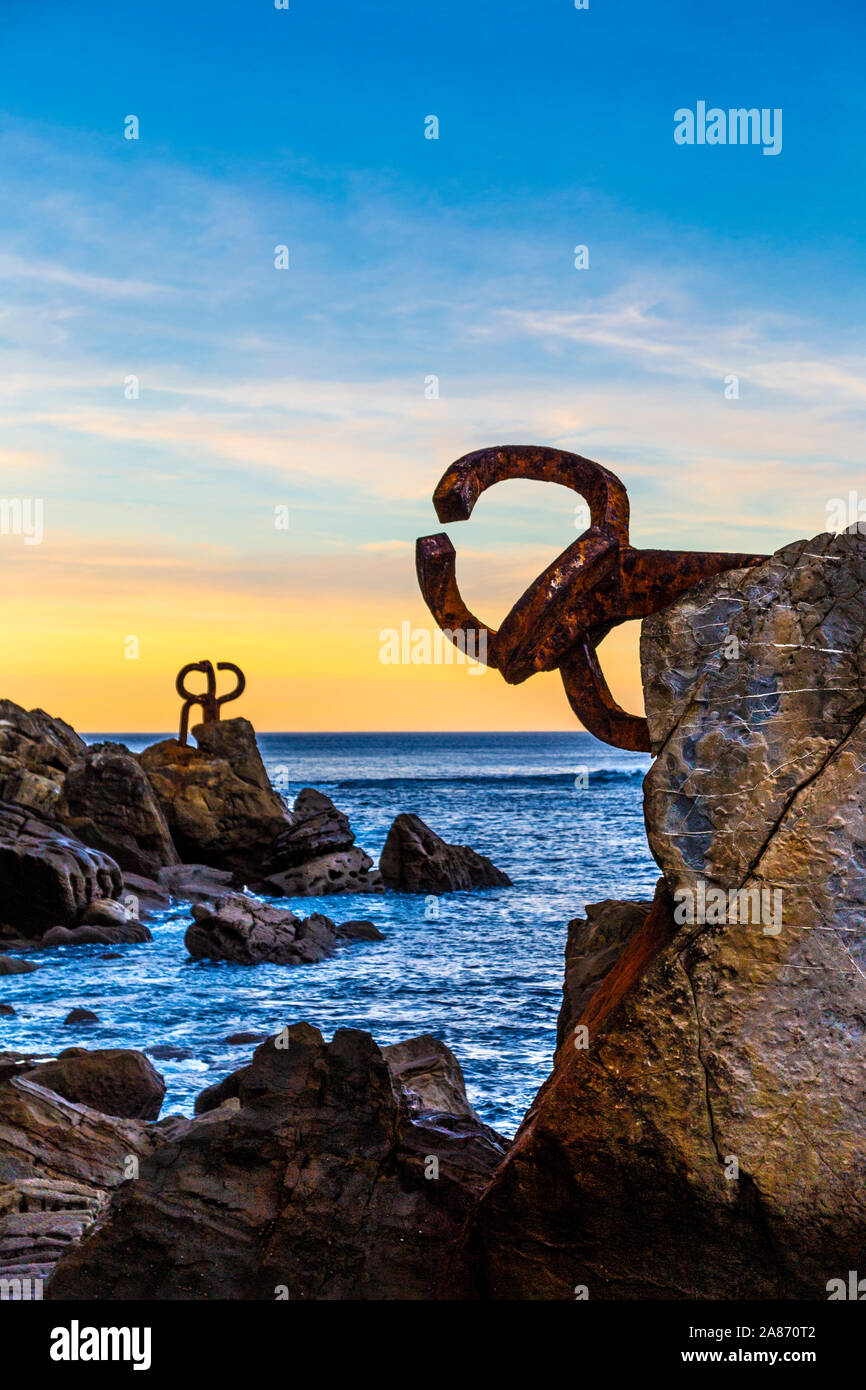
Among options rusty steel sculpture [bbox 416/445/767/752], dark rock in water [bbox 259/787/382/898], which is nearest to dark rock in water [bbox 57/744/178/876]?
dark rock in water [bbox 259/787/382/898]

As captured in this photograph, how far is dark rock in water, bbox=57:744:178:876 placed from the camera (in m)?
19.8

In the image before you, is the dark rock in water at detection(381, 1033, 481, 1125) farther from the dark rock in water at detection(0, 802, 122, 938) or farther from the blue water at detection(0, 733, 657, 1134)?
the dark rock in water at detection(0, 802, 122, 938)

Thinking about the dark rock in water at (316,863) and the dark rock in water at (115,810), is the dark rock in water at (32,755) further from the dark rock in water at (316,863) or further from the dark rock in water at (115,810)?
the dark rock in water at (316,863)

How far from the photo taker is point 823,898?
274 centimetres

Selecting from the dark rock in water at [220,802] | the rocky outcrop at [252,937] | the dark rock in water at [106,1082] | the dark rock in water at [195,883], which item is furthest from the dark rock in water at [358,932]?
the dark rock in water at [106,1082]

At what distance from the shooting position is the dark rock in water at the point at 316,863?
860 inches

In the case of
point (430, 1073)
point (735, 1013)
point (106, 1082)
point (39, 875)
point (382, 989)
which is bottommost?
point (382, 989)

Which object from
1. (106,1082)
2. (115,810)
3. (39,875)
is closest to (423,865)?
(115,810)

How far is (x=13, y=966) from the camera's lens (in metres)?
13.8

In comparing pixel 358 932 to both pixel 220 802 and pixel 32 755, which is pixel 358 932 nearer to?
pixel 220 802

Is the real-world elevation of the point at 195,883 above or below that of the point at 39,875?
below

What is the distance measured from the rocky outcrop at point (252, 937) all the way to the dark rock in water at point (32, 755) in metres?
6.67

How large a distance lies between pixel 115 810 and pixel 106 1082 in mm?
12757

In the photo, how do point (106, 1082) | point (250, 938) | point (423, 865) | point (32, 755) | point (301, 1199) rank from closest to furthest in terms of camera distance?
point (301, 1199), point (106, 1082), point (250, 938), point (423, 865), point (32, 755)
